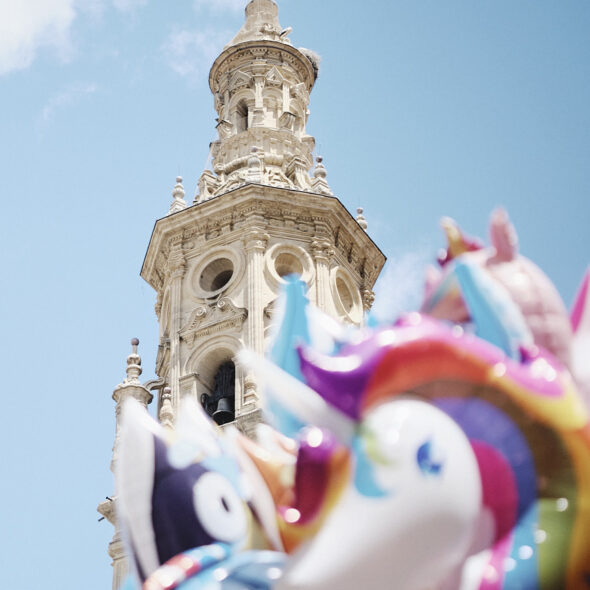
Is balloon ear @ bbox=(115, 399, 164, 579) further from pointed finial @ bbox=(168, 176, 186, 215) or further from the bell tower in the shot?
pointed finial @ bbox=(168, 176, 186, 215)

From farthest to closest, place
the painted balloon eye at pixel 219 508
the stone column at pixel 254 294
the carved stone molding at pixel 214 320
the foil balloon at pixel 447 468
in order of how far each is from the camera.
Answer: the carved stone molding at pixel 214 320
the stone column at pixel 254 294
the painted balloon eye at pixel 219 508
the foil balloon at pixel 447 468

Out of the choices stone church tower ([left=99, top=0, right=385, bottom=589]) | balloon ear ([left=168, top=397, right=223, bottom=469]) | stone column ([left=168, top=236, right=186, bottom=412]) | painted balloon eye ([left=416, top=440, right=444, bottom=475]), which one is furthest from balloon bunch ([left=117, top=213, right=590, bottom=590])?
stone column ([left=168, top=236, right=186, bottom=412])

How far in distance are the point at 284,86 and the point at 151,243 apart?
6.31m

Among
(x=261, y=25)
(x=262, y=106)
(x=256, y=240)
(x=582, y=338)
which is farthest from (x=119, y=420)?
(x=582, y=338)

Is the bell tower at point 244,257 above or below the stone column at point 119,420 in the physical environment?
above

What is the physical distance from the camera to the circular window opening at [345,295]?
1153 inches

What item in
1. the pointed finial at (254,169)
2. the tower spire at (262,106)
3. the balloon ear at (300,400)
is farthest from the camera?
the tower spire at (262,106)

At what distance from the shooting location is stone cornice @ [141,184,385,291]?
2894cm

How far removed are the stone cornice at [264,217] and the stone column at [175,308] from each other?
0.78 ft

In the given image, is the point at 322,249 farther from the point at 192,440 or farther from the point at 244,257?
the point at 192,440

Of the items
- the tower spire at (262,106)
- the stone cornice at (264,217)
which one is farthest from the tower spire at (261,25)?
the stone cornice at (264,217)

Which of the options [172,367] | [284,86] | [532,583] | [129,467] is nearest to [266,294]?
[172,367]

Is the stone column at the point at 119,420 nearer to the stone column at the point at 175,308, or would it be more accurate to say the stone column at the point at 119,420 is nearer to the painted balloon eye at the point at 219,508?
the stone column at the point at 175,308

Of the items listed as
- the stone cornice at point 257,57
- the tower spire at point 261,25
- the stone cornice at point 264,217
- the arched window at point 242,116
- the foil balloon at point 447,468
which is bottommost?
the foil balloon at point 447,468
